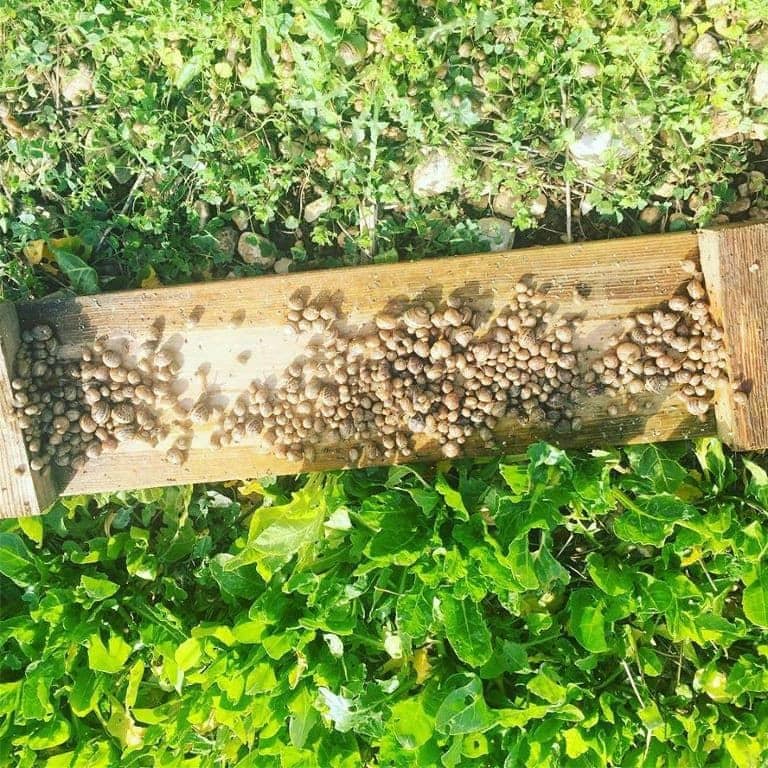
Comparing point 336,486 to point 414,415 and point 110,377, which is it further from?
point 110,377

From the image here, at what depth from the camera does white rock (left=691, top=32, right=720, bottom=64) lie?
2.36m

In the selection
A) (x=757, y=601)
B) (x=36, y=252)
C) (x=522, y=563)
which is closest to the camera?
(x=522, y=563)

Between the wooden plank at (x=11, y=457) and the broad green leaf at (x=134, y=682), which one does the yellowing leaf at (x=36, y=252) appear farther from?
the broad green leaf at (x=134, y=682)

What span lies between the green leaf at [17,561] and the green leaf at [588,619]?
1746 mm

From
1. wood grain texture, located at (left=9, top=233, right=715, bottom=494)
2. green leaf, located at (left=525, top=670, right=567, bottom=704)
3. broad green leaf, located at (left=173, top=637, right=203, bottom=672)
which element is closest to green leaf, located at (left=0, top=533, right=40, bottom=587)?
wood grain texture, located at (left=9, top=233, right=715, bottom=494)

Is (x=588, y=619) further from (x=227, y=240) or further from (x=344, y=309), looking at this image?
(x=227, y=240)

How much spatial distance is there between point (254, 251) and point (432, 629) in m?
1.35

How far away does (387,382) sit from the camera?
2.31m

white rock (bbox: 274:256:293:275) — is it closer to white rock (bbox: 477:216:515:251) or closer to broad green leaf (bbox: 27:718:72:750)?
white rock (bbox: 477:216:515:251)

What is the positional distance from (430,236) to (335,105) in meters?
0.52

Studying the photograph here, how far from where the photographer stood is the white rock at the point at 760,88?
92.7 inches

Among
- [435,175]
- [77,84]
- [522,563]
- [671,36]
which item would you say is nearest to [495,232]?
[435,175]

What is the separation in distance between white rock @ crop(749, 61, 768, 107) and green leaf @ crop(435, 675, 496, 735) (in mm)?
→ 2022

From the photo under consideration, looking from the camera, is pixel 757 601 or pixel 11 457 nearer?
pixel 757 601
